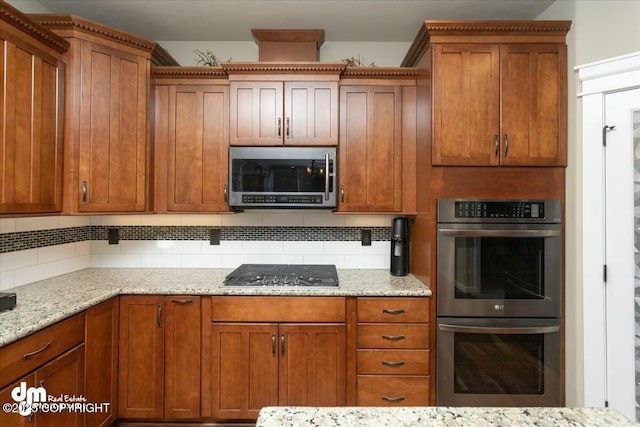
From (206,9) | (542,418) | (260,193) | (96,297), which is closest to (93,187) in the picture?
(96,297)

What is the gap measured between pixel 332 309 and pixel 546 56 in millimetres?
1997

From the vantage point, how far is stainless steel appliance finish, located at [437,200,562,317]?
205cm

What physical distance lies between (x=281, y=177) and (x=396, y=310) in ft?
3.74

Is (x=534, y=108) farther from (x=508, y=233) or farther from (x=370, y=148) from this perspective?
(x=370, y=148)

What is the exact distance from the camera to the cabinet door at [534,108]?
207 centimetres

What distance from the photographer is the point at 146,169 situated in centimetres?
233

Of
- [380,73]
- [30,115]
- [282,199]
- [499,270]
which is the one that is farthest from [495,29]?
[30,115]

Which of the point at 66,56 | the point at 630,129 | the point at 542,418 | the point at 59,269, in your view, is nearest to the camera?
the point at 542,418

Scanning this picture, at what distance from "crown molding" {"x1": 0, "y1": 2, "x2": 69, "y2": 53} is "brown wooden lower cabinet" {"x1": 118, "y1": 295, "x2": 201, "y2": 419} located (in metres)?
1.50

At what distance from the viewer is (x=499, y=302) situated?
2062mm

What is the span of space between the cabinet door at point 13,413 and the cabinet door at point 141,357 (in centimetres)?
62

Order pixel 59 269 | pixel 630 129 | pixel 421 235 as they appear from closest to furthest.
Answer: pixel 630 129 → pixel 421 235 → pixel 59 269

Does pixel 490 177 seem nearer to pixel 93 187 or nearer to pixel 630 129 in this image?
pixel 630 129

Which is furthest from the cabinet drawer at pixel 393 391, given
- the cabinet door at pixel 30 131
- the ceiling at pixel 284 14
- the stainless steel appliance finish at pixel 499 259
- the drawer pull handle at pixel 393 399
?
the ceiling at pixel 284 14
